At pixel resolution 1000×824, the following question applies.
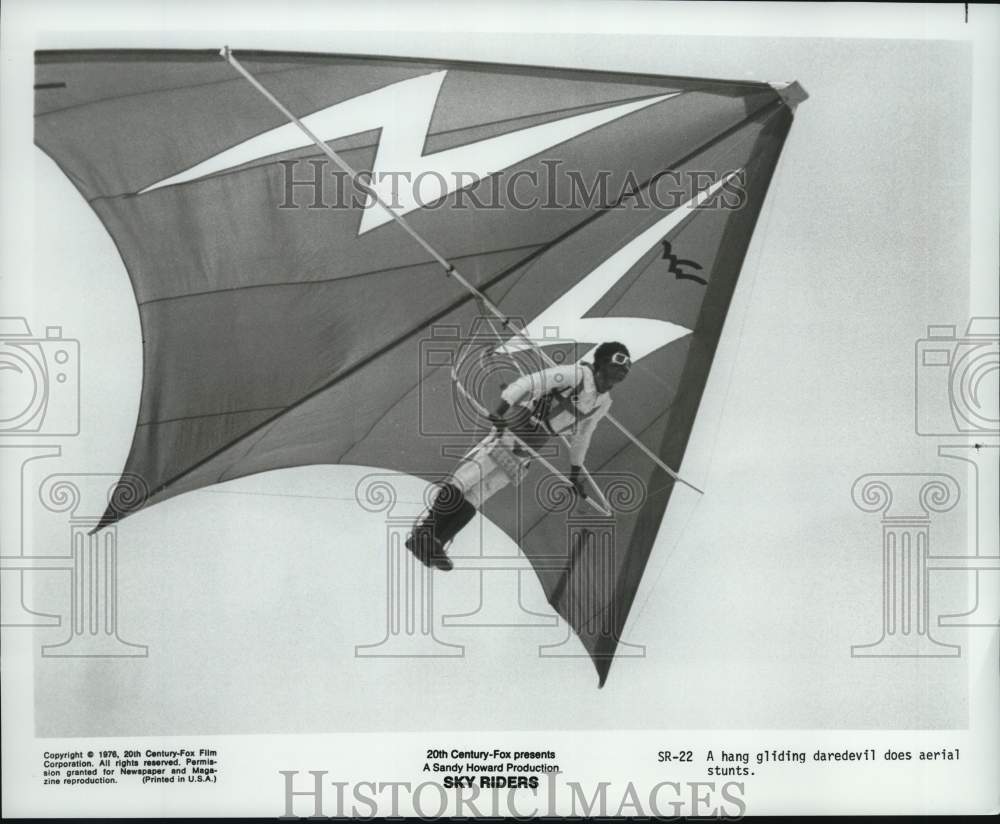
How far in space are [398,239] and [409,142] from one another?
238mm

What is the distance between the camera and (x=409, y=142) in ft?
6.42

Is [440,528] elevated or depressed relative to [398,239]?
depressed

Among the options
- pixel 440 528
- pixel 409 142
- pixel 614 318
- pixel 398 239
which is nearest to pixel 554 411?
pixel 614 318

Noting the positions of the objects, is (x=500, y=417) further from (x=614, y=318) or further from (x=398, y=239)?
(x=398, y=239)

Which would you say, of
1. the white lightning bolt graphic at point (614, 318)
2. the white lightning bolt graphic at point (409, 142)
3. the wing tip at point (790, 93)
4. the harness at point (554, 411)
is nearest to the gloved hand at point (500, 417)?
the harness at point (554, 411)

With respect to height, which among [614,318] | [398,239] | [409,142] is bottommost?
[614,318]

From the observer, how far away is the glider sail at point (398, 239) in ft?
6.28

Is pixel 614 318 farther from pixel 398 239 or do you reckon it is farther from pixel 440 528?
pixel 440 528

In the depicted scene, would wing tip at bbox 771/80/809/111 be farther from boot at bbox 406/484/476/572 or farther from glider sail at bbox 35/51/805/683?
boot at bbox 406/484/476/572

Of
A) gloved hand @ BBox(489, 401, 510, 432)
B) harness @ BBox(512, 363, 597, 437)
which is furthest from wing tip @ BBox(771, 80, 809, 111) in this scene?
gloved hand @ BBox(489, 401, 510, 432)

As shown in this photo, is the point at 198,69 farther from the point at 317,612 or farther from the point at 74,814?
the point at 74,814

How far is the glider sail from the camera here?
1914mm

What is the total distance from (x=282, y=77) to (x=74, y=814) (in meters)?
1.85

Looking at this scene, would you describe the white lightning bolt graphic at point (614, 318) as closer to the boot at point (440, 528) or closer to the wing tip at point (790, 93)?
the wing tip at point (790, 93)
